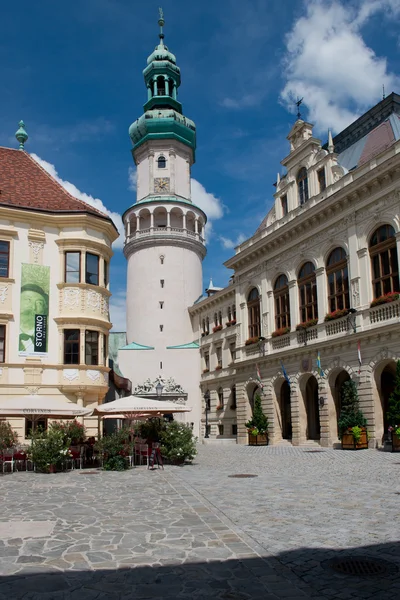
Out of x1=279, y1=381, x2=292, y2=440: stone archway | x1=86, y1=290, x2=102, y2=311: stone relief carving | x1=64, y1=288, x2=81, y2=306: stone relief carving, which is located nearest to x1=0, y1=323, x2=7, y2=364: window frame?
x1=64, y1=288, x2=81, y2=306: stone relief carving

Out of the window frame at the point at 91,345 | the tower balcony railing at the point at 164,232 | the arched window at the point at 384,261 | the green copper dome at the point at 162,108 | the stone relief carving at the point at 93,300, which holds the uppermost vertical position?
the green copper dome at the point at 162,108

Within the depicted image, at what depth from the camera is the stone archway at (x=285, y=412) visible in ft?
126

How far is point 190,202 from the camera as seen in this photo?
59281 millimetres

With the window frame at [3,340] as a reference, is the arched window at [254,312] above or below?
above

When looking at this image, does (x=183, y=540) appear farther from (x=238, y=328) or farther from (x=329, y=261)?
(x=238, y=328)

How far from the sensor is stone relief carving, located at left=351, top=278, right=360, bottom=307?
30609mm

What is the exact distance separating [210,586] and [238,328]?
37.4 metres

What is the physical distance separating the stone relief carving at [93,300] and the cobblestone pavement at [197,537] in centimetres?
1497

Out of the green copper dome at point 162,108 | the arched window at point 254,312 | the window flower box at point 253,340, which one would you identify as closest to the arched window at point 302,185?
the arched window at point 254,312

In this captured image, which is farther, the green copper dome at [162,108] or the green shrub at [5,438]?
the green copper dome at [162,108]

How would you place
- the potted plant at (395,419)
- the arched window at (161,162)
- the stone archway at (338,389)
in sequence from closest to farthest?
the potted plant at (395,419)
the stone archway at (338,389)
the arched window at (161,162)

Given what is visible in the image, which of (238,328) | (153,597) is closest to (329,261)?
(238,328)

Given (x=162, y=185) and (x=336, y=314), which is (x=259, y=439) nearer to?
(x=336, y=314)

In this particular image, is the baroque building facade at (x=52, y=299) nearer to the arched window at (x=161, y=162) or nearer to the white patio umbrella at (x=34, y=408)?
the white patio umbrella at (x=34, y=408)
